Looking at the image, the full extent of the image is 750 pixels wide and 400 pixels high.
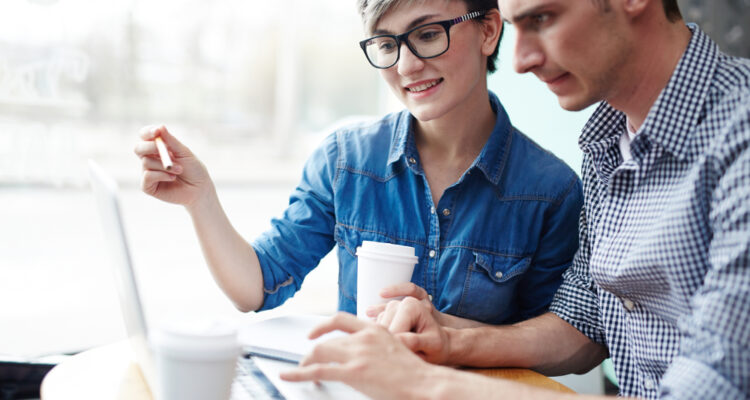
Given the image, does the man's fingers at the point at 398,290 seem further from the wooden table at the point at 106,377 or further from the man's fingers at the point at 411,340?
the wooden table at the point at 106,377

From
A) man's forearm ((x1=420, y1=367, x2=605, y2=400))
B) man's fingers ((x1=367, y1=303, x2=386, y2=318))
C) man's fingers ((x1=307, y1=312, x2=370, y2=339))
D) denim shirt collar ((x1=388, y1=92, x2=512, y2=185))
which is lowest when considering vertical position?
man's forearm ((x1=420, y1=367, x2=605, y2=400))

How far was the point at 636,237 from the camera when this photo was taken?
1.08 m

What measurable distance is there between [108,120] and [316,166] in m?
2.95

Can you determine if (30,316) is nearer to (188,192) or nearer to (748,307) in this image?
(188,192)

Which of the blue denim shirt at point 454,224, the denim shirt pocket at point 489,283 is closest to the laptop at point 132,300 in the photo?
the blue denim shirt at point 454,224

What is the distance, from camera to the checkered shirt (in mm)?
823

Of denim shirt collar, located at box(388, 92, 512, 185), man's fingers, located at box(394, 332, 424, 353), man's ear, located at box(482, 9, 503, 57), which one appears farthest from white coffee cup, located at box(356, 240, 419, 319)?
man's ear, located at box(482, 9, 503, 57)

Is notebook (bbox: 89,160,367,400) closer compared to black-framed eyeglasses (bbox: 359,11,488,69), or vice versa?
notebook (bbox: 89,160,367,400)

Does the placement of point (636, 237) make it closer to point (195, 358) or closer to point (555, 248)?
point (555, 248)

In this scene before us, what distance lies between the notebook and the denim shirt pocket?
0.42 metres

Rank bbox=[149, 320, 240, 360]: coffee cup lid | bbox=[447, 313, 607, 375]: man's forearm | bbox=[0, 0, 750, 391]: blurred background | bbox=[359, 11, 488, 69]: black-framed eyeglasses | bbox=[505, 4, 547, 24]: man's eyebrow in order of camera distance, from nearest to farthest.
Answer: bbox=[149, 320, 240, 360]: coffee cup lid → bbox=[505, 4, 547, 24]: man's eyebrow → bbox=[447, 313, 607, 375]: man's forearm → bbox=[359, 11, 488, 69]: black-framed eyeglasses → bbox=[0, 0, 750, 391]: blurred background

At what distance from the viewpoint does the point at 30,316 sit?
3.22 meters

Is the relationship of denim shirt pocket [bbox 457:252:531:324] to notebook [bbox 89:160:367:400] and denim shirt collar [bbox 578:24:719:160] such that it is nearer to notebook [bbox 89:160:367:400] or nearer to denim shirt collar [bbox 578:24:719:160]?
notebook [bbox 89:160:367:400]

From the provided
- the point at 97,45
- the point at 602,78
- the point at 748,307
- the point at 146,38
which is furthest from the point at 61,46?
the point at 748,307
